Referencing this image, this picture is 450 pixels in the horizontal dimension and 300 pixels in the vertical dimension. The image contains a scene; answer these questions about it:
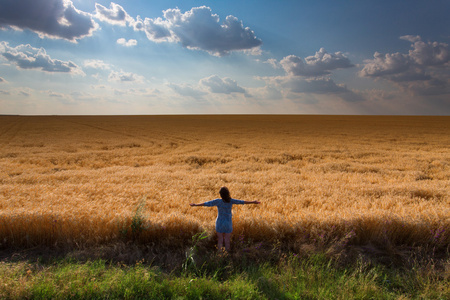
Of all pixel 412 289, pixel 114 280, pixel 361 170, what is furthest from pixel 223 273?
pixel 361 170

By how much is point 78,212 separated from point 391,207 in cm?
821

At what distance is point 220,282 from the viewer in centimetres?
384

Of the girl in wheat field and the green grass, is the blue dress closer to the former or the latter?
the girl in wheat field

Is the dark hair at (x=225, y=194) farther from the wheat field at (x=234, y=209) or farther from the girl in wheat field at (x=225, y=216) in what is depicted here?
the wheat field at (x=234, y=209)

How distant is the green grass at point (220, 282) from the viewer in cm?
340

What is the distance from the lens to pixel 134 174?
1179cm

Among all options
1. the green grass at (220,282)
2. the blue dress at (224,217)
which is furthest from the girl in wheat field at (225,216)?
the green grass at (220,282)

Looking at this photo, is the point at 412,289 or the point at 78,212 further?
the point at 78,212

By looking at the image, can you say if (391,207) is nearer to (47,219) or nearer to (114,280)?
(114,280)

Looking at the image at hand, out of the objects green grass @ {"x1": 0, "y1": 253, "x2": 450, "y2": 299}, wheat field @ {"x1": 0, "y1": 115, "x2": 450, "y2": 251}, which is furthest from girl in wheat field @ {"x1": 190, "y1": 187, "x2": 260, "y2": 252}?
wheat field @ {"x1": 0, "y1": 115, "x2": 450, "y2": 251}

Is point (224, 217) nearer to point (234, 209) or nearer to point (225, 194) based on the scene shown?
point (225, 194)

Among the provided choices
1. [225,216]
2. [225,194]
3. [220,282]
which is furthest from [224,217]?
[220,282]

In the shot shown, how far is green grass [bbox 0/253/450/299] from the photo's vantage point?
340 cm

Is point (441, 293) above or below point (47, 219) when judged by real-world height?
below
